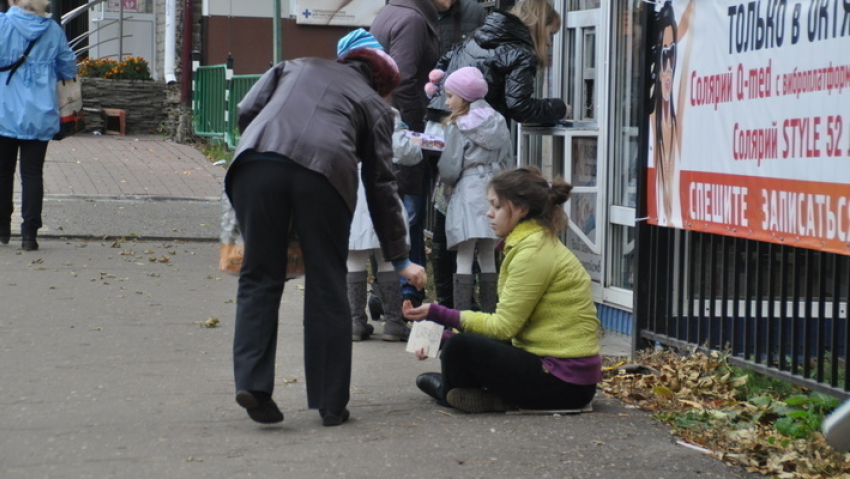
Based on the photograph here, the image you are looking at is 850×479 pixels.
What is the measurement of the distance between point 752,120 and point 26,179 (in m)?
6.00

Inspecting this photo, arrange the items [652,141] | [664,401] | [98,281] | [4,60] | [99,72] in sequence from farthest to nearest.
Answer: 1. [99,72]
2. [4,60]
3. [98,281]
4. [652,141]
5. [664,401]

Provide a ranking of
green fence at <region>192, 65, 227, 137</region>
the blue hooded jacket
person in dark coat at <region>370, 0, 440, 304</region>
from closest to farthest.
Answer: person in dark coat at <region>370, 0, 440, 304</region>, the blue hooded jacket, green fence at <region>192, 65, 227, 137</region>

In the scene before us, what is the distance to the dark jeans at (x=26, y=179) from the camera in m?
9.27

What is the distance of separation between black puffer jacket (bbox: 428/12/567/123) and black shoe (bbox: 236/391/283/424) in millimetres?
2768

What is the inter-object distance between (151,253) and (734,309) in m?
5.53

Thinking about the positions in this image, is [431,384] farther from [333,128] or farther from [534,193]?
[333,128]

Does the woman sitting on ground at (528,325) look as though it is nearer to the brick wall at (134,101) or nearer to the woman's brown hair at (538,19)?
the woman's brown hair at (538,19)

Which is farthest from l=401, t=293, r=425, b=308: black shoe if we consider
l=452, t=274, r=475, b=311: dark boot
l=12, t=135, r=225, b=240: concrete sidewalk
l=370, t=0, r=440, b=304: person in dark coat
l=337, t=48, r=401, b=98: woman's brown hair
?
l=12, t=135, r=225, b=240: concrete sidewalk

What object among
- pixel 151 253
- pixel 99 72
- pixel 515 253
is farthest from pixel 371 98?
pixel 99 72

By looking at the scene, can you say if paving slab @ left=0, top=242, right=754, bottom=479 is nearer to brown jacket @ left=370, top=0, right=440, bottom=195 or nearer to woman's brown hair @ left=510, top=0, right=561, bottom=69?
brown jacket @ left=370, top=0, right=440, bottom=195

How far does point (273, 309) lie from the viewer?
4.66 m

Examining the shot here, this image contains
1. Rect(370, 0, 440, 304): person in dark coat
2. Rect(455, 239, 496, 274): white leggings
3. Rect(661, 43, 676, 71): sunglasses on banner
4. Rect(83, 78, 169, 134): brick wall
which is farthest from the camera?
Rect(83, 78, 169, 134): brick wall

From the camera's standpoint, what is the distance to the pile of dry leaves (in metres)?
4.34

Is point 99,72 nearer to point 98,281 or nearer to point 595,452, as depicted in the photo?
point 98,281
